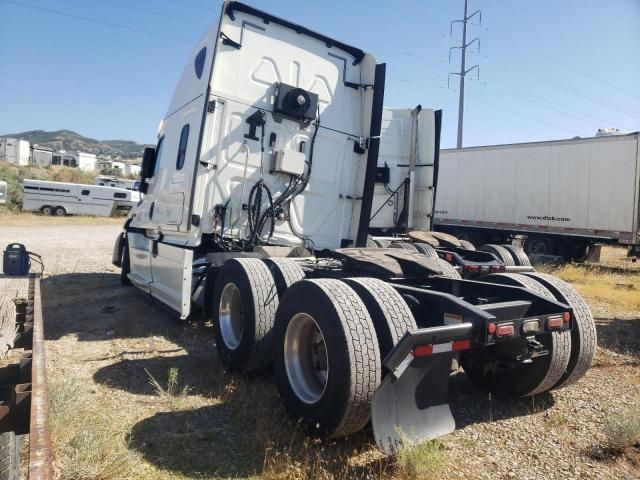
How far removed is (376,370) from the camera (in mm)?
2807

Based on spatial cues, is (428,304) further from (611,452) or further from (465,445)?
(611,452)

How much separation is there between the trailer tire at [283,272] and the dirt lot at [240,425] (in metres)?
0.83

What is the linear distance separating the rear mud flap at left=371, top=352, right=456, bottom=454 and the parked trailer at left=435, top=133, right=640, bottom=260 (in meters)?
13.7

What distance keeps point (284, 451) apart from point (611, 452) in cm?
209

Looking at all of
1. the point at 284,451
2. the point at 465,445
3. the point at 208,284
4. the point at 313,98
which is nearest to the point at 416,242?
the point at 313,98

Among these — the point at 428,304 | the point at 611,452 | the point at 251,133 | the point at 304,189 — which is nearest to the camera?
the point at 611,452

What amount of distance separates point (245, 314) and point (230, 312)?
22.9 inches

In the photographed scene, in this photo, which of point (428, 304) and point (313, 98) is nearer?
point (428, 304)

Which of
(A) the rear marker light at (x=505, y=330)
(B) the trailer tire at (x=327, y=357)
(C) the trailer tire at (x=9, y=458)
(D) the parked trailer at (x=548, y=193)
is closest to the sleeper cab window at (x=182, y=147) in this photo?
(B) the trailer tire at (x=327, y=357)

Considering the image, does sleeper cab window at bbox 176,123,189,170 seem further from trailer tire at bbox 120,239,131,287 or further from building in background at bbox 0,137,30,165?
building in background at bbox 0,137,30,165

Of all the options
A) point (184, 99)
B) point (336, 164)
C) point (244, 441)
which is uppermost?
point (184, 99)

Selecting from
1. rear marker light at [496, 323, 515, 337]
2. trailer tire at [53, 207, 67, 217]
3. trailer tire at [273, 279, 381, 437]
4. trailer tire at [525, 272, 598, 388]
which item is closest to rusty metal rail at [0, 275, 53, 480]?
trailer tire at [273, 279, 381, 437]

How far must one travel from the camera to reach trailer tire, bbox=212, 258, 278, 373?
403 centimetres

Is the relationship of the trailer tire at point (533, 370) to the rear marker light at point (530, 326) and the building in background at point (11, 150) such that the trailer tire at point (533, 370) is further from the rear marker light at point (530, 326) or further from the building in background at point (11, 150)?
the building in background at point (11, 150)
